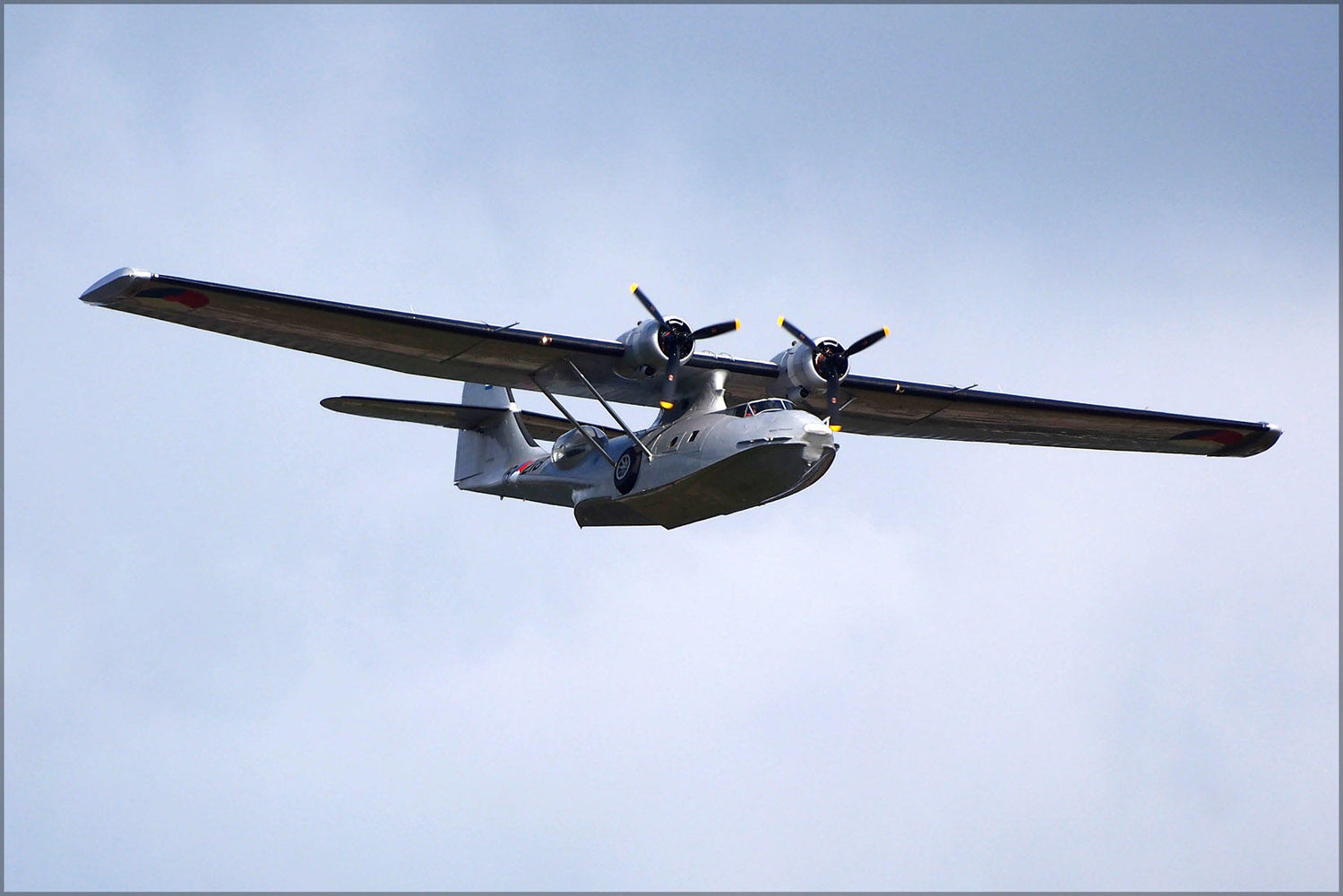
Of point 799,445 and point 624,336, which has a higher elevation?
point 624,336

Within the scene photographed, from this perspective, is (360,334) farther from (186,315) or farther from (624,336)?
(624,336)

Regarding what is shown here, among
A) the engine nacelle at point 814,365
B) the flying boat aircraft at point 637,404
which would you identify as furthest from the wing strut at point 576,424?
the engine nacelle at point 814,365

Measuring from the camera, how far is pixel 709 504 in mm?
23984

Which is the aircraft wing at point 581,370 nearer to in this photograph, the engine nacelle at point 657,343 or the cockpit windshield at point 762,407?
the engine nacelle at point 657,343

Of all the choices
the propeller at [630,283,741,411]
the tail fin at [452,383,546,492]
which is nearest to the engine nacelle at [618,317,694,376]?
the propeller at [630,283,741,411]

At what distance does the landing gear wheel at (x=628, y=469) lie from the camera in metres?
24.5

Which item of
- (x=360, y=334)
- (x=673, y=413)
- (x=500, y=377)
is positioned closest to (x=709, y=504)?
(x=673, y=413)

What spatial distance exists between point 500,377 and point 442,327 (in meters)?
1.98

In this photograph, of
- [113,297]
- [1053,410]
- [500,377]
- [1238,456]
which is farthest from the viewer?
[1238,456]

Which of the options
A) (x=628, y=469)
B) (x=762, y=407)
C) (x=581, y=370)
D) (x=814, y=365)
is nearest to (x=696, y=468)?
(x=762, y=407)

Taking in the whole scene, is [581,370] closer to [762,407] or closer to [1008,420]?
[762,407]

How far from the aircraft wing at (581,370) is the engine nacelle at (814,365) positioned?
1.62 ft

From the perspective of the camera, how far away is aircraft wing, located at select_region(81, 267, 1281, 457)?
22.7 meters

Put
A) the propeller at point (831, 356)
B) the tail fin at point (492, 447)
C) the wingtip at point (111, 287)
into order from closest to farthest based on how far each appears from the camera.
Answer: the wingtip at point (111, 287) → the propeller at point (831, 356) → the tail fin at point (492, 447)
